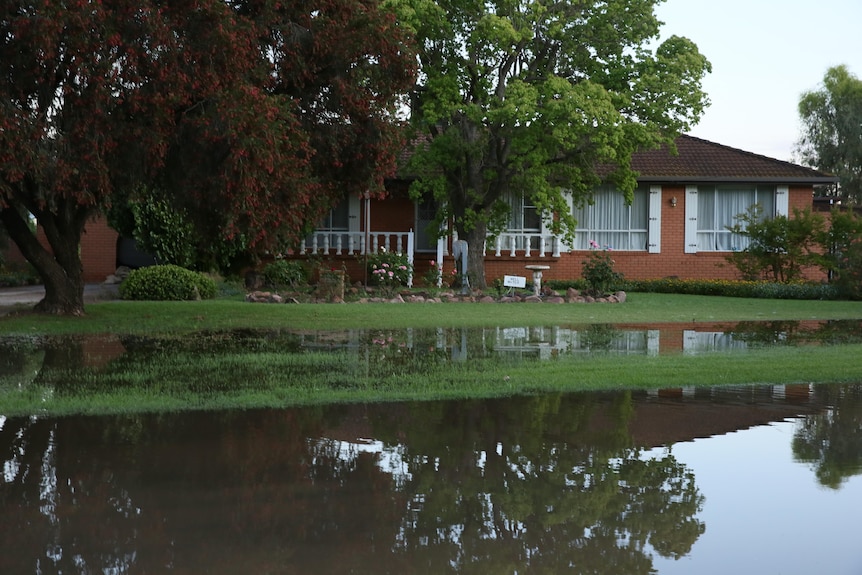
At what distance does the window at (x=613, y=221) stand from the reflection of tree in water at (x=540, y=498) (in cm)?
2374

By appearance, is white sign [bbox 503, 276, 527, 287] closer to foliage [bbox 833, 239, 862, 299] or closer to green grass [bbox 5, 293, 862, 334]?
green grass [bbox 5, 293, 862, 334]

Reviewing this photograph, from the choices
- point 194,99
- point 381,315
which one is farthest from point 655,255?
point 194,99

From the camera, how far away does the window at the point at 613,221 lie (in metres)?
31.4

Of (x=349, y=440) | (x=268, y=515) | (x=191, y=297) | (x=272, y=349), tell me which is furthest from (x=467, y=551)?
(x=191, y=297)

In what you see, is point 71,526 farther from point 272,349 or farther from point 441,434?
point 272,349

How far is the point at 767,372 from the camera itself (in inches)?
430

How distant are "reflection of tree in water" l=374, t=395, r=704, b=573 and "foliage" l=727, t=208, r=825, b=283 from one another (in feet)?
67.4

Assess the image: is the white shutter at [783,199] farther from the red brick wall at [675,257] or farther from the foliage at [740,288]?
the foliage at [740,288]

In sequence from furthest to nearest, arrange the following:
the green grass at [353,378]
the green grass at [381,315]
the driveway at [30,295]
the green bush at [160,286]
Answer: the green bush at [160,286] → the driveway at [30,295] → the green grass at [381,315] → the green grass at [353,378]

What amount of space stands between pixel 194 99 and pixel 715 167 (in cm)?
2106

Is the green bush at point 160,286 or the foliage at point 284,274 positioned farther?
the foliage at point 284,274

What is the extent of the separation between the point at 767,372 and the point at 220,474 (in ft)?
22.4

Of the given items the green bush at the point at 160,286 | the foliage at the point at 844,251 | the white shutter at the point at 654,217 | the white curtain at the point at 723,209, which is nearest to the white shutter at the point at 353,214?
the green bush at the point at 160,286

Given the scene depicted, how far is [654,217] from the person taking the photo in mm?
31062
